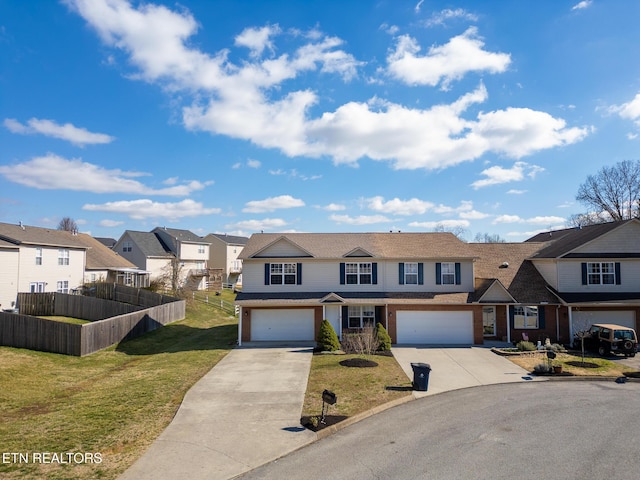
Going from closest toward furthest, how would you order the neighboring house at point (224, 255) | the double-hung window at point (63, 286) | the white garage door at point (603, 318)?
the white garage door at point (603, 318)
the double-hung window at point (63, 286)
the neighboring house at point (224, 255)

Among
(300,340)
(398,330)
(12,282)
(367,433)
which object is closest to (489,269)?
(398,330)

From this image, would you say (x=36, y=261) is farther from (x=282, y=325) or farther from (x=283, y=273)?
(x=282, y=325)

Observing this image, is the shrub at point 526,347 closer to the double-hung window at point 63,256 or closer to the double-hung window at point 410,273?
the double-hung window at point 410,273

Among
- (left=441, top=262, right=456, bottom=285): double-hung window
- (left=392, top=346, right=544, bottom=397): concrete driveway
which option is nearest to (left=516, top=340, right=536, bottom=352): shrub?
(left=392, top=346, right=544, bottom=397): concrete driveway

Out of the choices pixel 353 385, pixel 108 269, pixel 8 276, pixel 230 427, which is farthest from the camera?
pixel 108 269

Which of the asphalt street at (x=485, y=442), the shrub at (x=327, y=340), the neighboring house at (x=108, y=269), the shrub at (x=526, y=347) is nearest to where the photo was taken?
the asphalt street at (x=485, y=442)

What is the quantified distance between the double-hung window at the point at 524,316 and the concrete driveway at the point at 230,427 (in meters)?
14.4

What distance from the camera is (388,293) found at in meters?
25.9

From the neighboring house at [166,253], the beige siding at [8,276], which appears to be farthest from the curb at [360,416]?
the neighboring house at [166,253]

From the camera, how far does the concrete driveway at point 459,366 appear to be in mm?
16500

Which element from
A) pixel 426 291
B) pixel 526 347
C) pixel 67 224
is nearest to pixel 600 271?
pixel 526 347

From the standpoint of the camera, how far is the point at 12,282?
30.1m

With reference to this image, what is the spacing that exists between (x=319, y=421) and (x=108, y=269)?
3771cm

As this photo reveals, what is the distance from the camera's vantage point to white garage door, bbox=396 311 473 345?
81.3 feet
